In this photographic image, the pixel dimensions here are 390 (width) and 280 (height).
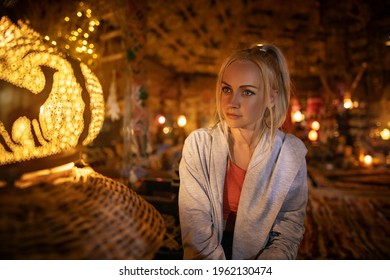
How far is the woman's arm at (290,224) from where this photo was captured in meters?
1.00

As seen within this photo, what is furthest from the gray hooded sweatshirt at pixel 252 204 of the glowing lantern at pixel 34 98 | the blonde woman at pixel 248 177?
the glowing lantern at pixel 34 98

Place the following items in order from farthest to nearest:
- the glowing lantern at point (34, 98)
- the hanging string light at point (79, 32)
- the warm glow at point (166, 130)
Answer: the warm glow at point (166, 130) → the hanging string light at point (79, 32) → the glowing lantern at point (34, 98)

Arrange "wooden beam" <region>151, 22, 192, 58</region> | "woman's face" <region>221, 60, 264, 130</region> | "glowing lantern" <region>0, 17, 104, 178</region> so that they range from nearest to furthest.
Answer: "glowing lantern" <region>0, 17, 104, 178</region> < "woman's face" <region>221, 60, 264, 130</region> < "wooden beam" <region>151, 22, 192, 58</region>

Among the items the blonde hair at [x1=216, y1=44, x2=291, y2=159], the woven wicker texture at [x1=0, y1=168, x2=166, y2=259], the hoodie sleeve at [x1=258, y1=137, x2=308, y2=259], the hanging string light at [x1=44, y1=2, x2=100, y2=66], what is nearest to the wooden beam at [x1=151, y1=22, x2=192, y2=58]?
the hanging string light at [x1=44, y1=2, x2=100, y2=66]

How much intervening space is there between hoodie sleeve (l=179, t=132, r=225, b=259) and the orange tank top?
0.08 m

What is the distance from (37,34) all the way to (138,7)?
1798mm

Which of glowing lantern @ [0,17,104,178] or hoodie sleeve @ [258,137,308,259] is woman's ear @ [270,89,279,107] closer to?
hoodie sleeve @ [258,137,308,259]

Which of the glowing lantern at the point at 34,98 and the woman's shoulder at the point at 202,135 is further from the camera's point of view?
the woman's shoulder at the point at 202,135

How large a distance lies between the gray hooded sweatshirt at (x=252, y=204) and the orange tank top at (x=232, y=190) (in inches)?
2.1

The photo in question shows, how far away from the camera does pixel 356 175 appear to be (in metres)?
4.06

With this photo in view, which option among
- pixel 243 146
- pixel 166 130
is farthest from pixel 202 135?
pixel 166 130

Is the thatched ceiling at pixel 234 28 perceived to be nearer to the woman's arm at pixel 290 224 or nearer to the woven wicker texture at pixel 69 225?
the woven wicker texture at pixel 69 225

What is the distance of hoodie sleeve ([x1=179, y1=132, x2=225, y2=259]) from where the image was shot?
101 cm

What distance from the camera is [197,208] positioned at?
103 centimetres
